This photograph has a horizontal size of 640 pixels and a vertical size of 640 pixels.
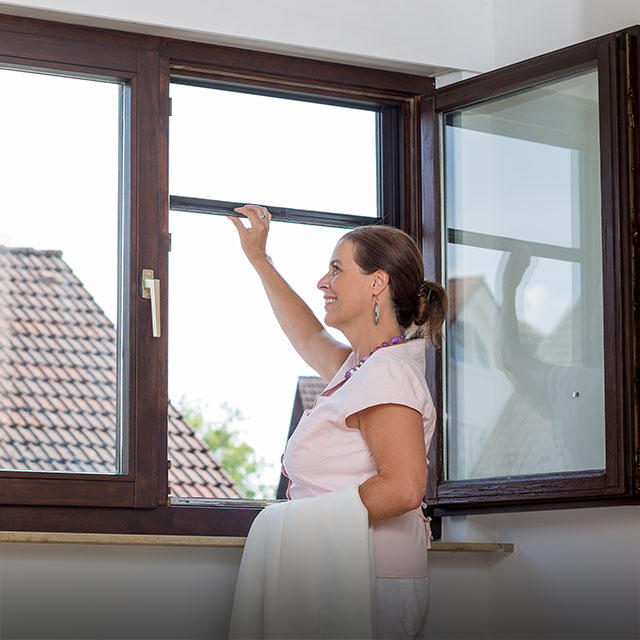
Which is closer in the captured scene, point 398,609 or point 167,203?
point 398,609

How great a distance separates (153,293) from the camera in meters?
3.09

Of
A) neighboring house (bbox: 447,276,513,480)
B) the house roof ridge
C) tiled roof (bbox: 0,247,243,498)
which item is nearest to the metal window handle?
tiled roof (bbox: 0,247,243,498)

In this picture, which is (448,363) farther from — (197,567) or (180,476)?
(180,476)

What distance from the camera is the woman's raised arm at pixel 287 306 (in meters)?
3.12

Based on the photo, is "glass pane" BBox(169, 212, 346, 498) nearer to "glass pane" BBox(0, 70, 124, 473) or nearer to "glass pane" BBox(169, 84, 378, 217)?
"glass pane" BBox(169, 84, 378, 217)

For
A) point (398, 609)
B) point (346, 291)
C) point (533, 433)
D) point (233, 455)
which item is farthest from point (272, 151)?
point (233, 455)

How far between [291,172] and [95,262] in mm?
726

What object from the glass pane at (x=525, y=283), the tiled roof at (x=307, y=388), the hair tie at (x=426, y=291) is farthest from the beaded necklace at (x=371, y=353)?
the tiled roof at (x=307, y=388)

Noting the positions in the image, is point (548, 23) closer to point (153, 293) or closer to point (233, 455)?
point (153, 293)

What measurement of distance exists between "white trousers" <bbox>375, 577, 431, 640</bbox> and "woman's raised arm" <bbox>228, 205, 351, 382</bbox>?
73cm

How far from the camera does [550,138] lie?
3246 millimetres

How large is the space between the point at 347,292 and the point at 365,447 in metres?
0.41

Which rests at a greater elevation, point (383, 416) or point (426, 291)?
point (426, 291)

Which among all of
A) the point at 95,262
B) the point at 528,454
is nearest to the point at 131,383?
the point at 95,262
